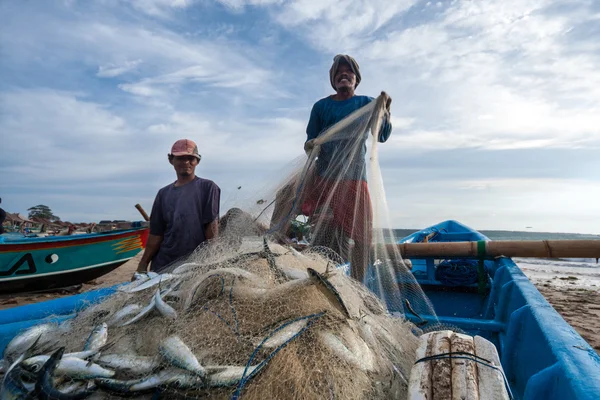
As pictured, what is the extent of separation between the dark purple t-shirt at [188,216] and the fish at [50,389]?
9.96 ft

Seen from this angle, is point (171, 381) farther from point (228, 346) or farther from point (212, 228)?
point (212, 228)

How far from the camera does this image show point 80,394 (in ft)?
4.82

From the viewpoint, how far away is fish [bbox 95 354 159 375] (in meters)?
1.56

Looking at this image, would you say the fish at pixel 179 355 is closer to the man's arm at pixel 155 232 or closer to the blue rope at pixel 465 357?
the blue rope at pixel 465 357

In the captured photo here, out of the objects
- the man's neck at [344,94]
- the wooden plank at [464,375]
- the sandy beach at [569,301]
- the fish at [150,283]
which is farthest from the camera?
the sandy beach at [569,301]

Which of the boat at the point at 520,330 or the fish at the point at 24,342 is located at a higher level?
the fish at the point at 24,342

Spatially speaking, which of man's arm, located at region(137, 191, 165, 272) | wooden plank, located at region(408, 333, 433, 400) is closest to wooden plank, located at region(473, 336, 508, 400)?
wooden plank, located at region(408, 333, 433, 400)

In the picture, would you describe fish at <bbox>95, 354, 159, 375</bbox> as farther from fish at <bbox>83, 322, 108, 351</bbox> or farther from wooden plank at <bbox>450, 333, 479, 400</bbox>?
wooden plank at <bbox>450, 333, 479, 400</bbox>

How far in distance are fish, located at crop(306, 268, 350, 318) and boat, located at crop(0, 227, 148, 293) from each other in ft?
28.9

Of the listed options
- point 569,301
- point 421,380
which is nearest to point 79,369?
point 421,380

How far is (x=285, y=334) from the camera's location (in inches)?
62.9

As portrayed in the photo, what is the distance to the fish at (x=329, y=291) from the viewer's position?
68.3 inches

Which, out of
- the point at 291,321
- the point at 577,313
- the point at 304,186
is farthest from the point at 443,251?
the point at 577,313

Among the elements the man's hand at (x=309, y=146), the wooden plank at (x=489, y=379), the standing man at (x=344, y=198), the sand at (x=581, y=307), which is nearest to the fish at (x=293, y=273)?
the wooden plank at (x=489, y=379)
